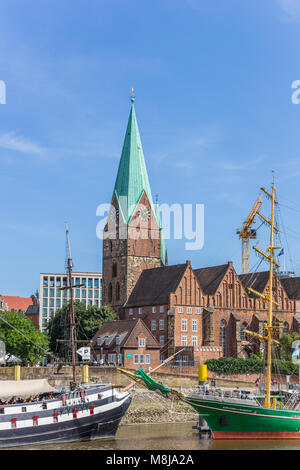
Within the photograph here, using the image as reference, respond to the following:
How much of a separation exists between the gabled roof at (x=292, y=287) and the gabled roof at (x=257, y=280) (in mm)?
6161

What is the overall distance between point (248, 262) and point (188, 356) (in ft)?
164

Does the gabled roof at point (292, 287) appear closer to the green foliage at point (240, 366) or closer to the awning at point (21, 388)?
the green foliage at point (240, 366)

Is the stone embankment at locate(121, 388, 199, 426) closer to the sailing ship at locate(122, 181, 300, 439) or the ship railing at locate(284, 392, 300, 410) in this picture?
the sailing ship at locate(122, 181, 300, 439)

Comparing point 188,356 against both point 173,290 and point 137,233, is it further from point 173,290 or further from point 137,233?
point 137,233

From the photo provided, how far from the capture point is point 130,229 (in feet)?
391

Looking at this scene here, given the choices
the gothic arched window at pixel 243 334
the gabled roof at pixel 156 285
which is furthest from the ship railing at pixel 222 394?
the gothic arched window at pixel 243 334

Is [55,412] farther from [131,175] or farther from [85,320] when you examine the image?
[131,175]

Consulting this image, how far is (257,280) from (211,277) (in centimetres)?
782

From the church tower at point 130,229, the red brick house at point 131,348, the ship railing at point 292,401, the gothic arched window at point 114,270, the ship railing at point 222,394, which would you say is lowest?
the ship railing at point 292,401

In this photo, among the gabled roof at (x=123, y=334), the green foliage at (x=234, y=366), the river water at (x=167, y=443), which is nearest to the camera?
the river water at (x=167, y=443)

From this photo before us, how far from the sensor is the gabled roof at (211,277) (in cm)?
10738

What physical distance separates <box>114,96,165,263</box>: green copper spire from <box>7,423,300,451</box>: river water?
212 feet

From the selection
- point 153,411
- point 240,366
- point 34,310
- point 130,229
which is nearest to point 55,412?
point 153,411
